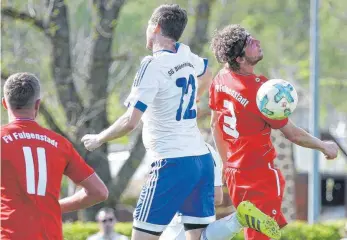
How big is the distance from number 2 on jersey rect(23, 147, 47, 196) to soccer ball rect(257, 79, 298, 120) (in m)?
2.25

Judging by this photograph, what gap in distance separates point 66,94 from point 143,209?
13.8 metres

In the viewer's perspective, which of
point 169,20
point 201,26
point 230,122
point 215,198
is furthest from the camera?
point 201,26

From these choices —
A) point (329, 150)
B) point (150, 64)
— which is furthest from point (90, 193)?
point (329, 150)

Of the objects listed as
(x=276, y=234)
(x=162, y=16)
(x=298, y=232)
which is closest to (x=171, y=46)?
(x=162, y=16)

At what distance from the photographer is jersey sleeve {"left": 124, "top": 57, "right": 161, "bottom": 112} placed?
819cm

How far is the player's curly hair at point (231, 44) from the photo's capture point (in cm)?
900

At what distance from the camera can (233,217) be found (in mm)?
8781

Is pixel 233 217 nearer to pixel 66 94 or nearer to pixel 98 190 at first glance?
pixel 98 190

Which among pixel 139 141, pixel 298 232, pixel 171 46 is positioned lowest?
pixel 298 232

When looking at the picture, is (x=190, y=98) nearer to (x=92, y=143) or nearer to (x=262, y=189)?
(x=92, y=143)

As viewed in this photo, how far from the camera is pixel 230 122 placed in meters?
9.03

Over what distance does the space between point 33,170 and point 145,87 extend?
1.49 metres

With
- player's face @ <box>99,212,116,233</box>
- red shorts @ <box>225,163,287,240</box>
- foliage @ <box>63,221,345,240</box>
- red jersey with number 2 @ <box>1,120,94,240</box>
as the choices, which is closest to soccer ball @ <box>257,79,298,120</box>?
red shorts @ <box>225,163,287,240</box>

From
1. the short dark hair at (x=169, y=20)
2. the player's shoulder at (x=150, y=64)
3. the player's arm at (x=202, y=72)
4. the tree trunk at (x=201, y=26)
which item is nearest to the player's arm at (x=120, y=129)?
the player's shoulder at (x=150, y=64)
